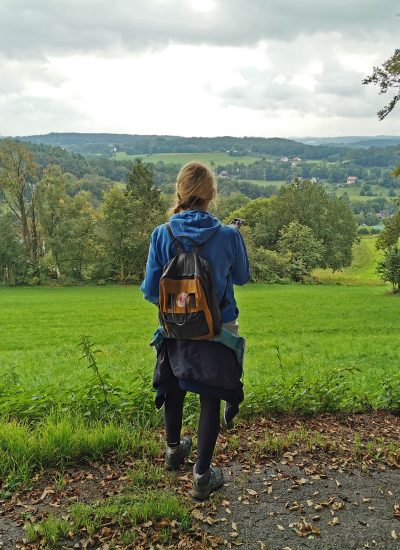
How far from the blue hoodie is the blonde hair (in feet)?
0.33

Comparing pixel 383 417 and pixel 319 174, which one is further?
pixel 319 174

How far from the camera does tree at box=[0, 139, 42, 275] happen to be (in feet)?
162

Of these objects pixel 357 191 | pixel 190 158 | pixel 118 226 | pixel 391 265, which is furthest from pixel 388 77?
pixel 190 158

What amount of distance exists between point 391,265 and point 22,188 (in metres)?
35.9

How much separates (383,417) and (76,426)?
11.1 ft

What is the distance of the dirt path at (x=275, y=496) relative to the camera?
3271 millimetres

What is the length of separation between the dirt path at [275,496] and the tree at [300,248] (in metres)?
50.6

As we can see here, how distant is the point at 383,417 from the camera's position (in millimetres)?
5664

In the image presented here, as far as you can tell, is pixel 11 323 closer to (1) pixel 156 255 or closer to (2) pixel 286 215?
(1) pixel 156 255

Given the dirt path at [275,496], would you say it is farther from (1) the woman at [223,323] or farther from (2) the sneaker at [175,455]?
(1) the woman at [223,323]

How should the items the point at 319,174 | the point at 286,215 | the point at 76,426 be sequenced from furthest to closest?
the point at 319,174
the point at 286,215
the point at 76,426

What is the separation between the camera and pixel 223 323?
12.4 ft

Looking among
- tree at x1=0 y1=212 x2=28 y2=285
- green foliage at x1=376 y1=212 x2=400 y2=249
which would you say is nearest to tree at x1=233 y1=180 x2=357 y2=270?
tree at x1=0 y1=212 x2=28 y2=285

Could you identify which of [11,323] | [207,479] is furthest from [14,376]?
[11,323]
